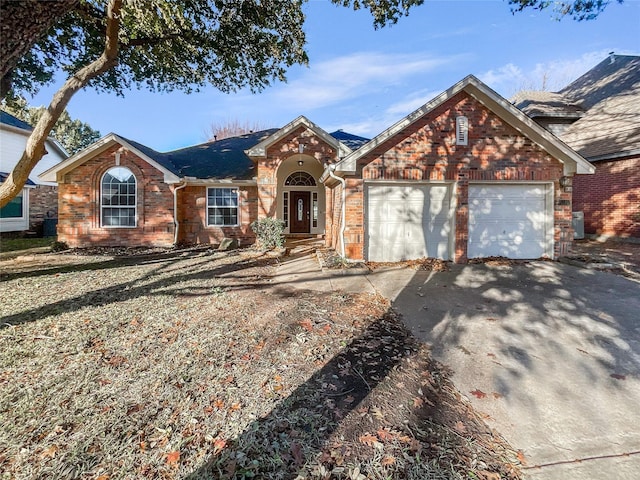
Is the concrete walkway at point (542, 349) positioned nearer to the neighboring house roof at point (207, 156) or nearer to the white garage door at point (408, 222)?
the white garage door at point (408, 222)

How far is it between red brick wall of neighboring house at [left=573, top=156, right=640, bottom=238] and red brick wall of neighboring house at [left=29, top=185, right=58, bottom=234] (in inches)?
1087

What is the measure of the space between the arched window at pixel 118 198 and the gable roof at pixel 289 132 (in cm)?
523

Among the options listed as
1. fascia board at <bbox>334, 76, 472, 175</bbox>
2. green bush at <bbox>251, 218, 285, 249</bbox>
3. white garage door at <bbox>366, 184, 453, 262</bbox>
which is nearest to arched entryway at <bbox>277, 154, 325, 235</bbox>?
green bush at <bbox>251, 218, 285, 249</bbox>

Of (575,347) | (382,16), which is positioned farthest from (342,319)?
(382,16)

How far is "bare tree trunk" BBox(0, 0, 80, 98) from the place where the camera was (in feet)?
9.57

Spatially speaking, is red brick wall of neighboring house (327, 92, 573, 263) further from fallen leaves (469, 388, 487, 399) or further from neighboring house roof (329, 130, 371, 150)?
neighboring house roof (329, 130, 371, 150)

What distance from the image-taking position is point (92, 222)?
13398 millimetres

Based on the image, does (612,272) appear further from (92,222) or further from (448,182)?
(92,222)

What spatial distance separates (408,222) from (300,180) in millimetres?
9065

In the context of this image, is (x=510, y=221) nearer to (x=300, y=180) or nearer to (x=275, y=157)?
(x=275, y=157)

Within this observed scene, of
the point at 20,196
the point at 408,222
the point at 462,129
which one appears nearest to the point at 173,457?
the point at 408,222

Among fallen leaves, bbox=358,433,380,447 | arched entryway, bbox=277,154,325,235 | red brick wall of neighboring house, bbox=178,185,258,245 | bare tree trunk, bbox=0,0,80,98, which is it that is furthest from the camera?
arched entryway, bbox=277,154,325,235

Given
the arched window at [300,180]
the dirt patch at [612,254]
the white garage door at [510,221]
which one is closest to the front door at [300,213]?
the arched window at [300,180]

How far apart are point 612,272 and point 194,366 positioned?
902 centimetres
